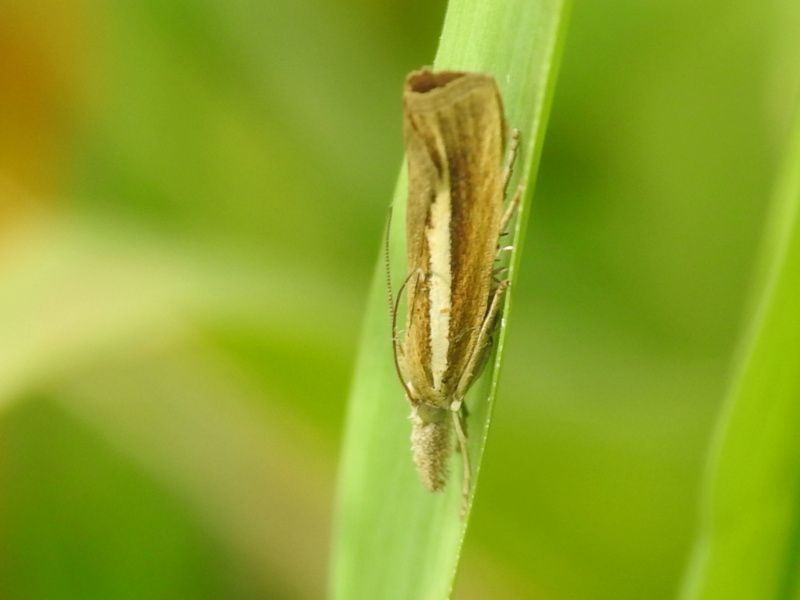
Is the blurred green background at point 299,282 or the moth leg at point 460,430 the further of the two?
the blurred green background at point 299,282

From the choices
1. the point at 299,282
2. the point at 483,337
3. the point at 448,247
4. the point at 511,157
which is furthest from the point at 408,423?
the point at 299,282

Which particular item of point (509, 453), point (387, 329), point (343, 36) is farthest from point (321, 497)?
point (343, 36)

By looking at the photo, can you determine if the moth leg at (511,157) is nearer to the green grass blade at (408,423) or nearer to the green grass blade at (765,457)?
the green grass blade at (408,423)

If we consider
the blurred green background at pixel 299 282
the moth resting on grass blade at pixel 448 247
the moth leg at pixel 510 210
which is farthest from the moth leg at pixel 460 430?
the blurred green background at pixel 299 282

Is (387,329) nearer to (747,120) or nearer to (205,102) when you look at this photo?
(747,120)

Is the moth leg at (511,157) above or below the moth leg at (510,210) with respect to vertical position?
above

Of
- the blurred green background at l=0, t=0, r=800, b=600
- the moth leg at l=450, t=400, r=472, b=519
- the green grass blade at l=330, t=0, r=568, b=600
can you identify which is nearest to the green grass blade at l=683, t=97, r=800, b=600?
the green grass blade at l=330, t=0, r=568, b=600

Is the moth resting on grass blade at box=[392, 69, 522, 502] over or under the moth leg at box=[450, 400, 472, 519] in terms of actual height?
over

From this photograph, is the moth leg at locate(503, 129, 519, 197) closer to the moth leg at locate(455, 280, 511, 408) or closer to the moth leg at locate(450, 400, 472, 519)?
the moth leg at locate(455, 280, 511, 408)
